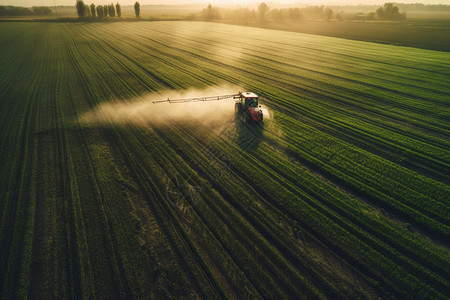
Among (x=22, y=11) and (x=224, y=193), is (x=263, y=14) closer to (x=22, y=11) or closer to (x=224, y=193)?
(x=224, y=193)

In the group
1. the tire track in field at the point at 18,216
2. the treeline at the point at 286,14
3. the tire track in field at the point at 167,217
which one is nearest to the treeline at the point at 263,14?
the treeline at the point at 286,14

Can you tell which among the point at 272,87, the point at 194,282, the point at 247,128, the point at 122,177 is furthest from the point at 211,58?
the point at 194,282

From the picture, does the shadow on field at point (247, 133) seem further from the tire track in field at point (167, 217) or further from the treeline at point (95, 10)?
the treeline at point (95, 10)

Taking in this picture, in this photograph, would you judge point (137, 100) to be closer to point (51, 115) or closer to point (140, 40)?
point (51, 115)

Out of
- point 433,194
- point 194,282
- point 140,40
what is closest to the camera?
point 194,282

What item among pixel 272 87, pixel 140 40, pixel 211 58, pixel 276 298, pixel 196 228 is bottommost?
pixel 276 298

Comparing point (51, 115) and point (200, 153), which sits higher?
point (51, 115)

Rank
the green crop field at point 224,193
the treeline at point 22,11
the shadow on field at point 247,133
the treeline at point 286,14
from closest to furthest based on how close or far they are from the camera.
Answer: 1. the green crop field at point 224,193
2. the shadow on field at point 247,133
3. the treeline at point 286,14
4. the treeline at point 22,11

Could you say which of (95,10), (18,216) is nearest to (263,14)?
(95,10)
